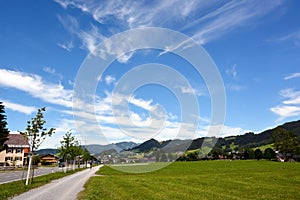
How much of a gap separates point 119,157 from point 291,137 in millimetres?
70191

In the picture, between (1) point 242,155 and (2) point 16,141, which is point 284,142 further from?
(2) point 16,141

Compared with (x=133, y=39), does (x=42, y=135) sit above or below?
below

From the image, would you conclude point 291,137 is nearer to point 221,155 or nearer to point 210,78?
point 221,155

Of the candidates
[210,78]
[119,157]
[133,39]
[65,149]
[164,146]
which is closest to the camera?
[210,78]

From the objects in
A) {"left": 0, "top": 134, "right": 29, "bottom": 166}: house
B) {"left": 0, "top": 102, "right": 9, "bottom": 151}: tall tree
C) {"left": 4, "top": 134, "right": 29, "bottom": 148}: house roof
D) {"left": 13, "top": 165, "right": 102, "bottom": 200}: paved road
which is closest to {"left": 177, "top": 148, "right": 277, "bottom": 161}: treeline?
{"left": 0, "top": 134, "right": 29, "bottom": 166}: house

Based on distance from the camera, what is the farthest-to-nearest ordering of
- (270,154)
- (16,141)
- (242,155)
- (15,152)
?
(242,155) → (270,154) → (16,141) → (15,152)

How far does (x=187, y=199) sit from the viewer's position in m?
14.9

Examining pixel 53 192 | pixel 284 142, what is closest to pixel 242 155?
pixel 284 142

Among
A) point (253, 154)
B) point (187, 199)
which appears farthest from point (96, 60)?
point (253, 154)

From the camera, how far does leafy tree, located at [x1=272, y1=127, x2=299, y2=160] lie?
360 feet

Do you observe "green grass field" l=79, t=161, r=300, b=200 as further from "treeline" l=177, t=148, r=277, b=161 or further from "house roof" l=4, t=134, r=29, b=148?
"treeline" l=177, t=148, r=277, b=161

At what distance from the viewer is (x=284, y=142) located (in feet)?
365

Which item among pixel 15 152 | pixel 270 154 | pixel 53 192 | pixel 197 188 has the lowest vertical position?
pixel 197 188

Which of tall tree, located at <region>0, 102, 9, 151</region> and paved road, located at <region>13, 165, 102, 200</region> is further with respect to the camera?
tall tree, located at <region>0, 102, 9, 151</region>
